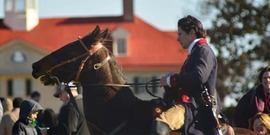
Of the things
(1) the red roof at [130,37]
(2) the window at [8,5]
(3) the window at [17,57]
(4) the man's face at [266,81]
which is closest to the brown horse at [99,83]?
(4) the man's face at [266,81]

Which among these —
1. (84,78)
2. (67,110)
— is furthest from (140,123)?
(67,110)

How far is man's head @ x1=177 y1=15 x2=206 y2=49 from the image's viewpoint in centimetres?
1080

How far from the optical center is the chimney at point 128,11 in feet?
322

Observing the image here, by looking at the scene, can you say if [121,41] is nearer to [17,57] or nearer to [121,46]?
[121,46]

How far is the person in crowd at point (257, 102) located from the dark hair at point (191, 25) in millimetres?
2263

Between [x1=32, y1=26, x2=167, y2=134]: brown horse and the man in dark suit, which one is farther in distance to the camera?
[x1=32, y1=26, x2=167, y2=134]: brown horse

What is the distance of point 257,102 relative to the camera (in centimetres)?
1298

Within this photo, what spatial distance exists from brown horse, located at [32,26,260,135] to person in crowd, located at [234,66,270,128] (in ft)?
7.69

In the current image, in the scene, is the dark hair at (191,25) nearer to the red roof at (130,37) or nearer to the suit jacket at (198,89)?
the suit jacket at (198,89)

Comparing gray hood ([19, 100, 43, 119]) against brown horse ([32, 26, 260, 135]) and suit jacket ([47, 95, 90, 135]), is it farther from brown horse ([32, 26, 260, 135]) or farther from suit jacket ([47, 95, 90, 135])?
brown horse ([32, 26, 260, 135])

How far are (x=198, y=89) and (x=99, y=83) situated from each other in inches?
44.6

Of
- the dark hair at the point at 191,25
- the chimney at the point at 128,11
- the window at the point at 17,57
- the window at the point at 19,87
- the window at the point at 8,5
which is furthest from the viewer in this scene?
the window at the point at 8,5

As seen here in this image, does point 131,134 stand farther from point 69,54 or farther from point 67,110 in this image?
point 67,110

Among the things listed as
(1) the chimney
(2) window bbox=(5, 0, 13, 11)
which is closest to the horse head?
(1) the chimney
